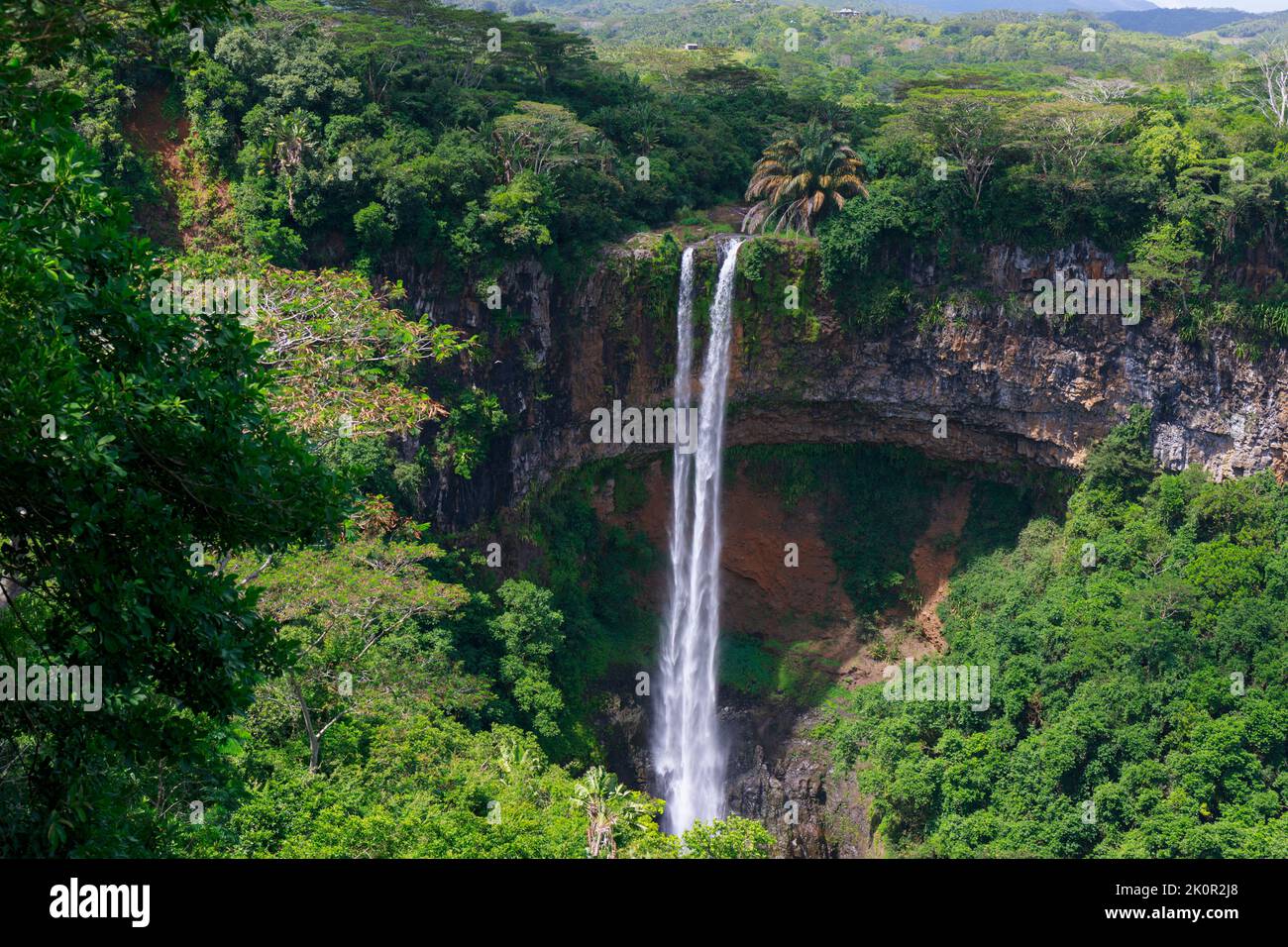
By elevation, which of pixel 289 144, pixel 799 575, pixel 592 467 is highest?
pixel 289 144

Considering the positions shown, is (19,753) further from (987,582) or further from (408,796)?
(987,582)

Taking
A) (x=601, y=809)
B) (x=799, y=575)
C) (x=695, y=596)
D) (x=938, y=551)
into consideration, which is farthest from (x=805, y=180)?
(x=601, y=809)

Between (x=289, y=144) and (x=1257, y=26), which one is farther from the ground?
(x=1257, y=26)

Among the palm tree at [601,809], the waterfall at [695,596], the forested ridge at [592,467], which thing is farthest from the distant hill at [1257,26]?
the palm tree at [601,809]

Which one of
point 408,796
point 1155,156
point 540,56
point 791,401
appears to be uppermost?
point 540,56

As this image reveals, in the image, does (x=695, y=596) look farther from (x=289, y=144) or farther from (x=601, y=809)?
(x=289, y=144)

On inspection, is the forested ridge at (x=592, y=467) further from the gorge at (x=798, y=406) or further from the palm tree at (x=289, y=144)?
the gorge at (x=798, y=406)
